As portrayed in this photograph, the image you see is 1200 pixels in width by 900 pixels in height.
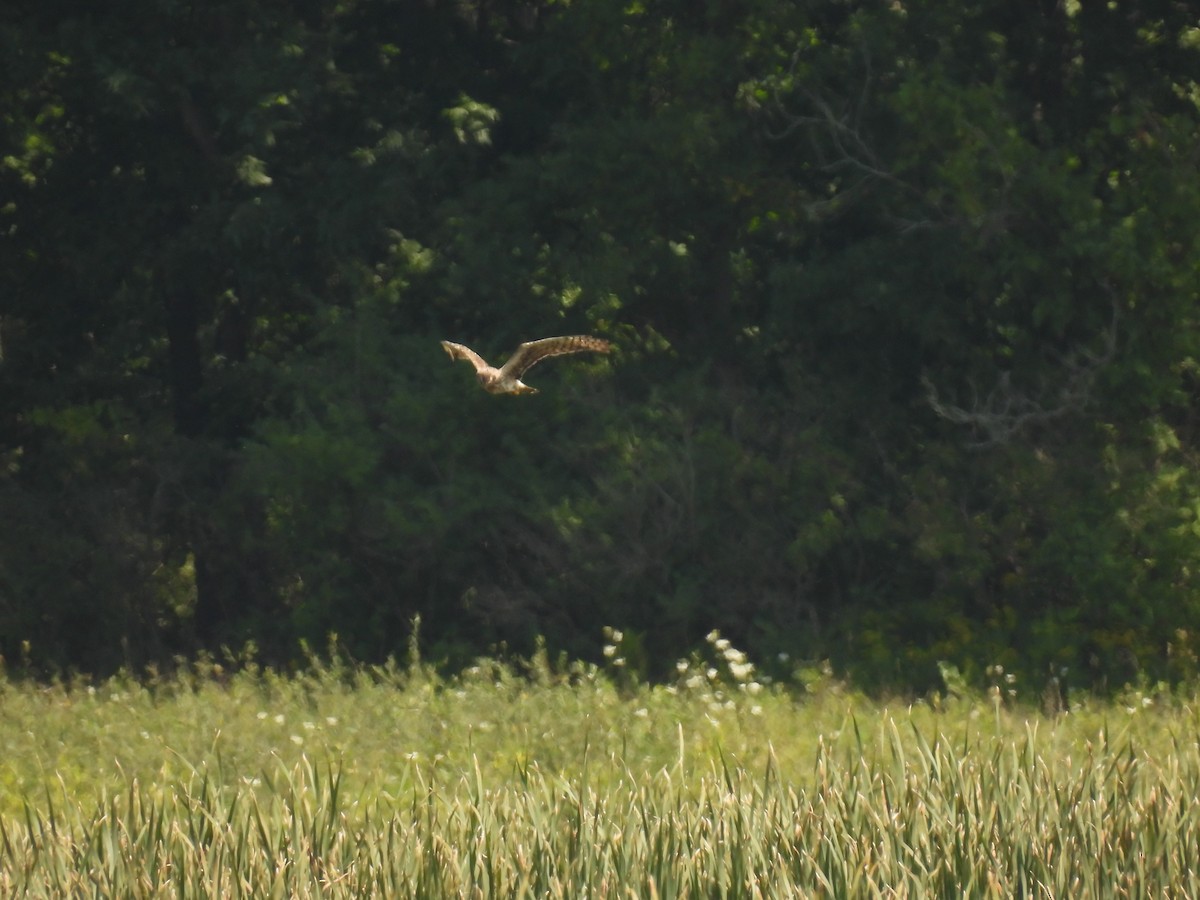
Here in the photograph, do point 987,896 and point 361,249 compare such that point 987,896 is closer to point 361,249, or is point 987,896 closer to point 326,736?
point 326,736

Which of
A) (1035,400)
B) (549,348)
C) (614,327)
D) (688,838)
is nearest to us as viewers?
(688,838)

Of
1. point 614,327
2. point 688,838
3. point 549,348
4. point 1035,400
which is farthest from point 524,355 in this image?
point 614,327

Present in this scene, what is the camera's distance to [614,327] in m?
15.0

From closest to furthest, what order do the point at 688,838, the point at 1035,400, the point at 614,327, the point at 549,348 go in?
the point at 688,838
the point at 549,348
the point at 1035,400
the point at 614,327

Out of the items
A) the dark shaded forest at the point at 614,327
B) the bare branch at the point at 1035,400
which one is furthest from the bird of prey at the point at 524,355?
the bare branch at the point at 1035,400

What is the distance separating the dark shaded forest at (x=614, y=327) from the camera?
42.0 ft

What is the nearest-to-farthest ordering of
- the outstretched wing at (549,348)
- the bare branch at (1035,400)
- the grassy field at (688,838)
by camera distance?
the grassy field at (688,838)
the outstretched wing at (549,348)
the bare branch at (1035,400)

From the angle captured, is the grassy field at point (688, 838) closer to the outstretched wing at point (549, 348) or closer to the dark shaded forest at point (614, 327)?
the outstretched wing at point (549, 348)

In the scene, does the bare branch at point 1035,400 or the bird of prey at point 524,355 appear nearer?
the bird of prey at point 524,355

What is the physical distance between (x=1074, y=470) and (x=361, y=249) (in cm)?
655

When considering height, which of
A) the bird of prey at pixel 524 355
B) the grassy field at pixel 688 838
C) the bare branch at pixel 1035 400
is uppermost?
the bare branch at pixel 1035 400

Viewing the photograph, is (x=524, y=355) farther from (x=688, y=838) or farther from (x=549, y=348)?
(x=688, y=838)

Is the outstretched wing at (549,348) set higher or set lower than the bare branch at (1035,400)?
lower

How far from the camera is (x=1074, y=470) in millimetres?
12867
